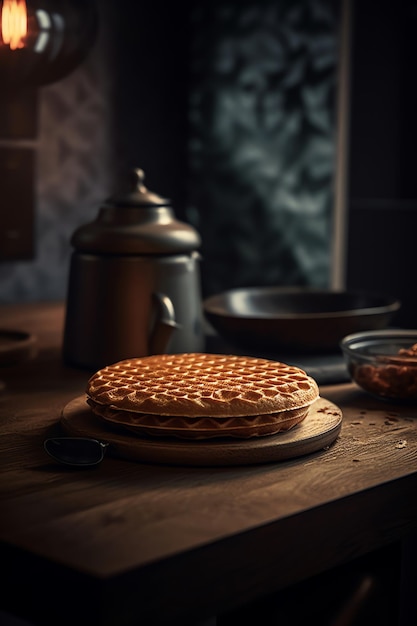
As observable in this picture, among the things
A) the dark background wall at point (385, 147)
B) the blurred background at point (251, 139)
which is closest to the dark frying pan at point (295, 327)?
the blurred background at point (251, 139)

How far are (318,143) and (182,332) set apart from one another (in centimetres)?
165

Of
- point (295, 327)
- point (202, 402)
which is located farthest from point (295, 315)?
point (202, 402)

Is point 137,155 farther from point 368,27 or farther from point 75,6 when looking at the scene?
point 75,6

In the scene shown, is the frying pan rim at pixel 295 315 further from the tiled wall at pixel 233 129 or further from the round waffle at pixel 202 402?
the tiled wall at pixel 233 129

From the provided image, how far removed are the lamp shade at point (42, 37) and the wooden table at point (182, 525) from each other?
670 mm

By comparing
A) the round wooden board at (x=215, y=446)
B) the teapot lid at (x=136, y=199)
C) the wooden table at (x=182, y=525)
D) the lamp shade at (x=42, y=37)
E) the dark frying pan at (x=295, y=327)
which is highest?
the lamp shade at (x=42, y=37)

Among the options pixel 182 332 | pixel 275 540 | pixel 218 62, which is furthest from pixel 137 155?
pixel 275 540

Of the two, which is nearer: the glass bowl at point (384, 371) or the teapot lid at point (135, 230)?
the glass bowl at point (384, 371)

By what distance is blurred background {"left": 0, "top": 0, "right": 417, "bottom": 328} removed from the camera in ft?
9.05

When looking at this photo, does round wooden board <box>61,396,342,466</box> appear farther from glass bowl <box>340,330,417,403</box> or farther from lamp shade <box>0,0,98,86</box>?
lamp shade <box>0,0,98,86</box>

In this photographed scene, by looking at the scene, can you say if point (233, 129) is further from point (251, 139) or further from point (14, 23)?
point (14, 23)

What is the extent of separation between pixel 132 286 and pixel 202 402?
1.40 ft

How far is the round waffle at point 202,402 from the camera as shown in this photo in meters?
1.04

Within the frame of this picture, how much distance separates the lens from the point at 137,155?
2.93 metres
